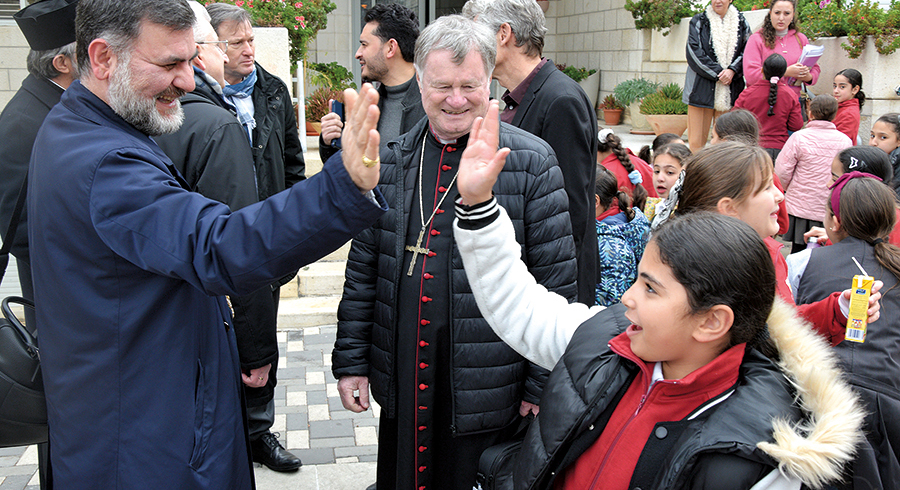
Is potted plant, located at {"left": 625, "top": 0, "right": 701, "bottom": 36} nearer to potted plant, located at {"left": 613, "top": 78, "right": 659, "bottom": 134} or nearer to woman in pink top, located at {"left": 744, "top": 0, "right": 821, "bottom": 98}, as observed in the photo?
potted plant, located at {"left": 613, "top": 78, "right": 659, "bottom": 134}

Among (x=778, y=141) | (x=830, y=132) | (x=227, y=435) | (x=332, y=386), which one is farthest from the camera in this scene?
(x=778, y=141)

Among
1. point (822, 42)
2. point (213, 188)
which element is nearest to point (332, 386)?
point (213, 188)

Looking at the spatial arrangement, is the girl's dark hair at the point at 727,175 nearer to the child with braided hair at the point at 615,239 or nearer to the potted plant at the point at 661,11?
the child with braided hair at the point at 615,239

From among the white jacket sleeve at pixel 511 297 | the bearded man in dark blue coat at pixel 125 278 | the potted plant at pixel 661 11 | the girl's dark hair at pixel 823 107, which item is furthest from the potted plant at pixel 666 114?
the bearded man in dark blue coat at pixel 125 278

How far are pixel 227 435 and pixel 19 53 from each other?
723cm

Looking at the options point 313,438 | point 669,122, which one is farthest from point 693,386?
point 669,122

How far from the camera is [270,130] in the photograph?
12.9ft

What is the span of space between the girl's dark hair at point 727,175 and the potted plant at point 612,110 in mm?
11471

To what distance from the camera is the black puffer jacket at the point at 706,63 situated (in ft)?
27.7

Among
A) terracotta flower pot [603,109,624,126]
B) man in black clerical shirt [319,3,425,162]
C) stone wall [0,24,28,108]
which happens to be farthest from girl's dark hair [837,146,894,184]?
terracotta flower pot [603,109,624,126]

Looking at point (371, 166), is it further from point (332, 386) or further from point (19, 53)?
point (19, 53)

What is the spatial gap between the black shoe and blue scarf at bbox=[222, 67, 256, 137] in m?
1.67

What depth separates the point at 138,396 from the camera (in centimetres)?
179

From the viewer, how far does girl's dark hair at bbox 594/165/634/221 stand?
4.18 metres
